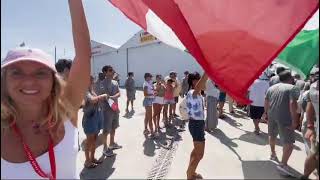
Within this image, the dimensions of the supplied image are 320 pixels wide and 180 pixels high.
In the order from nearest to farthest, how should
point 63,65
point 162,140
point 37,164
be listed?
point 37,164 < point 63,65 < point 162,140

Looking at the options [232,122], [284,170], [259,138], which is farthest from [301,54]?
[232,122]

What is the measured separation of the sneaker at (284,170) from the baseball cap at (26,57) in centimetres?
524

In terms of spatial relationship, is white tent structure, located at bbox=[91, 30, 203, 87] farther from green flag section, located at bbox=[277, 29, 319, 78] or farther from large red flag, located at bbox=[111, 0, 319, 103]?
large red flag, located at bbox=[111, 0, 319, 103]

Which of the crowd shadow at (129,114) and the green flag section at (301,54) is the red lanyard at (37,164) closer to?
the green flag section at (301,54)

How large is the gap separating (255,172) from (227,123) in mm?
5130

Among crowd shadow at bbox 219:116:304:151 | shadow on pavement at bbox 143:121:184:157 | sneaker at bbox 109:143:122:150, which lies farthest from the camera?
crowd shadow at bbox 219:116:304:151

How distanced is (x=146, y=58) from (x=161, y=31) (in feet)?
91.2

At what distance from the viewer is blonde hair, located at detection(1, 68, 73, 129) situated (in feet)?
5.87

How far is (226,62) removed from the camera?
2336 mm

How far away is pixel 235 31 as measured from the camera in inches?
95.4

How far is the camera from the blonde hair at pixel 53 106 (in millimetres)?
1789

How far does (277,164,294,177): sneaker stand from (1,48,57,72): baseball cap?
524 cm

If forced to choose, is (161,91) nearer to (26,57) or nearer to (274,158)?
(274,158)

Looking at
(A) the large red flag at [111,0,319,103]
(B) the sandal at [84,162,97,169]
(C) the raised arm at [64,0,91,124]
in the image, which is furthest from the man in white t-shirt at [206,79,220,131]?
(C) the raised arm at [64,0,91,124]
